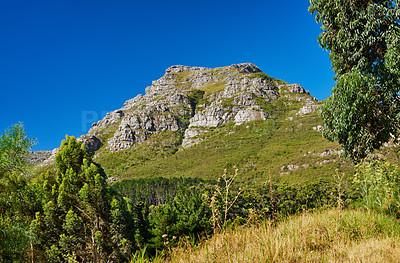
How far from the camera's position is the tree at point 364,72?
5852 mm

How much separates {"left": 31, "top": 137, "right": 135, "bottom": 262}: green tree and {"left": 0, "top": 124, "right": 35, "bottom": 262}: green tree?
3054mm

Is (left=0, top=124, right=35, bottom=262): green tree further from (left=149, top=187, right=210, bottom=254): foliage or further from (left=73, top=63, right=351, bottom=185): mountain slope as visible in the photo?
(left=73, top=63, right=351, bottom=185): mountain slope

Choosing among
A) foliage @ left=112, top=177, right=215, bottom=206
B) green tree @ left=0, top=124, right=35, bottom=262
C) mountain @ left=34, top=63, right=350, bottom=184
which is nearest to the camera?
green tree @ left=0, top=124, right=35, bottom=262

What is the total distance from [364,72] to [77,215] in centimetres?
1376

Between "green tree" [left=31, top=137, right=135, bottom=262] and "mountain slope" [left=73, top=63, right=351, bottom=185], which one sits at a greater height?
"mountain slope" [left=73, top=63, right=351, bottom=185]

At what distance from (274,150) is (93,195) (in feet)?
366

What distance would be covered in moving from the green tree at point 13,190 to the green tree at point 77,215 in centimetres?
305

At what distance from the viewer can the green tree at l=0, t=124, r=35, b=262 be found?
21.2 feet

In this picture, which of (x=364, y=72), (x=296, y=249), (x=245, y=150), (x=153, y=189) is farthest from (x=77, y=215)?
(x=245, y=150)

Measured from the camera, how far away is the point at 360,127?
263 inches

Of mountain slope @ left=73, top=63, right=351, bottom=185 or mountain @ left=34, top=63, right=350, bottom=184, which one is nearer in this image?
mountain slope @ left=73, top=63, right=351, bottom=185

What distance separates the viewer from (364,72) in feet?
20.8

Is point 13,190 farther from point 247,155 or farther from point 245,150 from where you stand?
point 245,150

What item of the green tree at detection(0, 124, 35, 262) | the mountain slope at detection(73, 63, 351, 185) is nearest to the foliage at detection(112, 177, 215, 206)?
the mountain slope at detection(73, 63, 351, 185)
